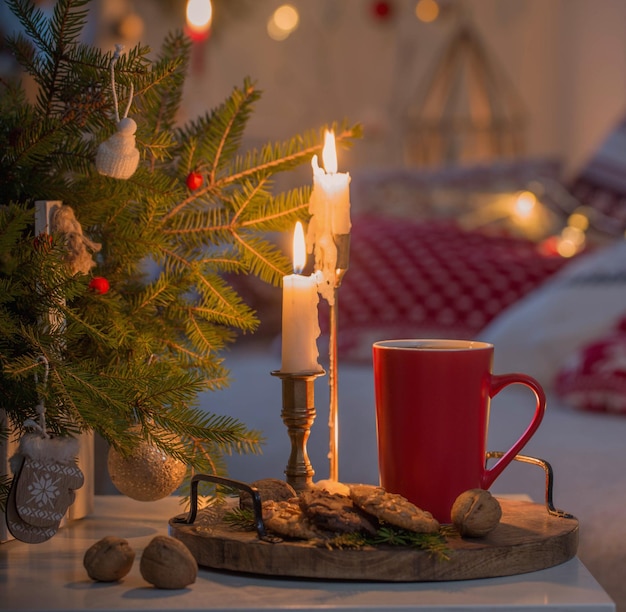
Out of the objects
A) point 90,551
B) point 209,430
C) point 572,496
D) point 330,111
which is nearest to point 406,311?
point 572,496

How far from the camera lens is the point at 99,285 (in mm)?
743

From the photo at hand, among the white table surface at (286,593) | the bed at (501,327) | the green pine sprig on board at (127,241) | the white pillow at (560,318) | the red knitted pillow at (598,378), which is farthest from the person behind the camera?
the white pillow at (560,318)

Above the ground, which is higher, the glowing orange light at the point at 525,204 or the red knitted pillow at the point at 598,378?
→ the glowing orange light at the point at 525,204

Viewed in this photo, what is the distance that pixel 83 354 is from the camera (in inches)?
30.7

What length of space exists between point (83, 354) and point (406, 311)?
1.10 metres

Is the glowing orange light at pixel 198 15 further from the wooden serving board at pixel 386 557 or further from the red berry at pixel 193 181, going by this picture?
the wooden serving board at pixel 386 557

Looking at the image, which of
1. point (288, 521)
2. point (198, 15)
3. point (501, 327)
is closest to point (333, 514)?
point (288, 521)

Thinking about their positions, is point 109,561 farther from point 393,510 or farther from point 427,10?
point 427,10

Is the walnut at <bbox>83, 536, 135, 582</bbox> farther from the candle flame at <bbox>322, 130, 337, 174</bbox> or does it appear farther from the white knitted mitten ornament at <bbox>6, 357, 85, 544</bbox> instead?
the candle flame at <bbox>322, 130, 337, 174</bbox>

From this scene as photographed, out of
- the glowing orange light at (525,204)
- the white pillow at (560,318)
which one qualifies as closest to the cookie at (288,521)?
the white pillow at (560,318)

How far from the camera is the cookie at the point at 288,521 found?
636 mm

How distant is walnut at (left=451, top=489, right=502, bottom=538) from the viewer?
645 millimetres

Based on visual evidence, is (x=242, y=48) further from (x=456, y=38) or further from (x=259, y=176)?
(x=259, y=176)

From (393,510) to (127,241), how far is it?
33 cm
